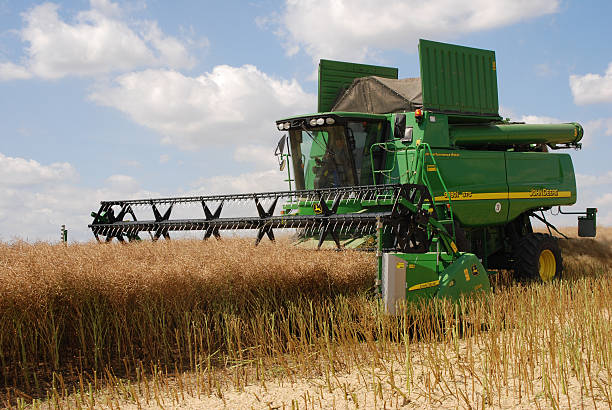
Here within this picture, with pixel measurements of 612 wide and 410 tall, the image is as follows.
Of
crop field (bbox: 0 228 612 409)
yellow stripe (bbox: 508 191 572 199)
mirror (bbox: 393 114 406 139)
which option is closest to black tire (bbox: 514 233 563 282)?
yellow stripe (bbox: 508 191 572 199)

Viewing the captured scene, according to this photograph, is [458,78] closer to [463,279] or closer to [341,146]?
[341,146]

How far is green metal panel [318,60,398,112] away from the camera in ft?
30.0

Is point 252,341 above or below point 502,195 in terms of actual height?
below

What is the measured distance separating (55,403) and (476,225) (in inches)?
215

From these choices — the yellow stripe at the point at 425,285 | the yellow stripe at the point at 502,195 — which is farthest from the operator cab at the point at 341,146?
the yellow stripe at the point at 425,285

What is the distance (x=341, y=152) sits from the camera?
7316mm

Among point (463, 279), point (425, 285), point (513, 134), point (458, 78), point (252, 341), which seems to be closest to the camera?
point (252, 341)

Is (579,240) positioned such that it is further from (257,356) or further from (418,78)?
(257,356)

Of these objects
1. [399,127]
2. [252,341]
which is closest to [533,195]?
[399,127]

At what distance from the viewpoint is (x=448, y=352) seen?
447cm

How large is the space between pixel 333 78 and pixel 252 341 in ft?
17.8

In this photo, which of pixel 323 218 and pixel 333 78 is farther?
pixel 333 78

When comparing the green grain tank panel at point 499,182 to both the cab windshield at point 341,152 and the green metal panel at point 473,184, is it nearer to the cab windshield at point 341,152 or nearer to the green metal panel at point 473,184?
the green metal panel at point 473,184

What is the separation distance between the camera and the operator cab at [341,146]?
727 cm
